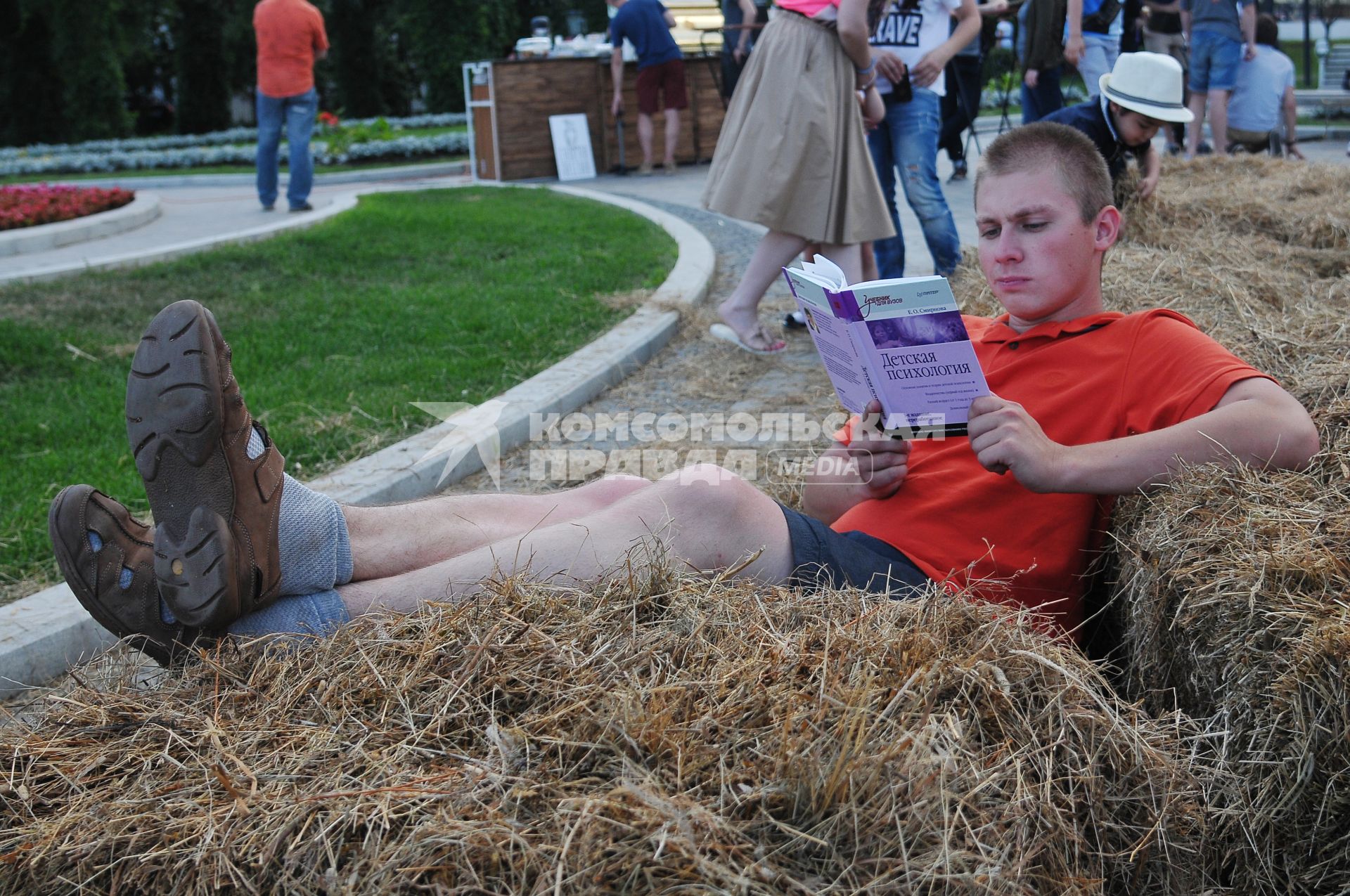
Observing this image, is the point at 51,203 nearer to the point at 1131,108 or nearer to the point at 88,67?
the point at 1131,108

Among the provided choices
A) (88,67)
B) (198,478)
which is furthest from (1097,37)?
(88,67)

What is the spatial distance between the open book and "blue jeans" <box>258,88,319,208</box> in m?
9.89

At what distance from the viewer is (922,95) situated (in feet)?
19.8

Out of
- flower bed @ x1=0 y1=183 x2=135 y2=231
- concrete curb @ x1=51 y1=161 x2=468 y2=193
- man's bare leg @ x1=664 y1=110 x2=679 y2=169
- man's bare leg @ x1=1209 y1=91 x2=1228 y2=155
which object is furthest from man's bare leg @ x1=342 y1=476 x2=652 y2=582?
concrete curb @ x1=51 y1=161 x2=468 y2=193

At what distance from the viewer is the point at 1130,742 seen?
1.75m

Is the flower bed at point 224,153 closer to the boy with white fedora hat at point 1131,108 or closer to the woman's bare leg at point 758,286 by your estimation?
the woman's bare leg at point 758,286

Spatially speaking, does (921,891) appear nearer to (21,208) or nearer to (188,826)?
(188,826)

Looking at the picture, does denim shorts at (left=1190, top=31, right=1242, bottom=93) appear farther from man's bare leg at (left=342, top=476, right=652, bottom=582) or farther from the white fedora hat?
man's bare leg at (left=342, top=476, right=652, bottom=582)

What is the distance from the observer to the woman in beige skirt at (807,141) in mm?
5410

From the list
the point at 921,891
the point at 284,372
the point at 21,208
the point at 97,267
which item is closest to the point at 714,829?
the point at 921,891

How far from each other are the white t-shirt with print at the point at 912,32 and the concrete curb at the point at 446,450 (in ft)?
6.03

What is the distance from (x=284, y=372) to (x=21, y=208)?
731 centimetres

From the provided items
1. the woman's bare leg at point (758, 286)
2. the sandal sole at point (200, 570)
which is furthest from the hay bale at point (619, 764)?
the woman's bare leg at point (758, 286)

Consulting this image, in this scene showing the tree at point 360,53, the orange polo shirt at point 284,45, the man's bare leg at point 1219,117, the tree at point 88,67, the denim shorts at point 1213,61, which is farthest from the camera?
the tree at point 360,53
